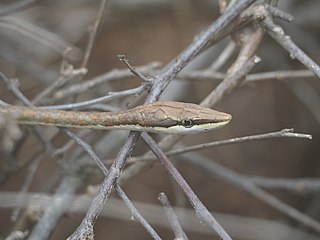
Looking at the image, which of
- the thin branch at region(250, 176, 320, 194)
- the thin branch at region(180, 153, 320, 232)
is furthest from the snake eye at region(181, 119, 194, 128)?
the thin branch at region(250, 176, 320, 194)

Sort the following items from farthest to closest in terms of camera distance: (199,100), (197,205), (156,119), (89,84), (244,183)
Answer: (199,100) → (244,183) → (89,84) → (156,119) → (197,205)

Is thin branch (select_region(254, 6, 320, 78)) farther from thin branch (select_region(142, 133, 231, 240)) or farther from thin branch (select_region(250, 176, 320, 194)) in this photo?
thin branch (select_region(250, 176, 320, 194))

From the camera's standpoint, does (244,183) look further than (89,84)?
Yes

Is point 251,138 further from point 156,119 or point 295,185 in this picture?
point 295,185

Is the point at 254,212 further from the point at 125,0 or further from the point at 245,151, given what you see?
the point at 125,0

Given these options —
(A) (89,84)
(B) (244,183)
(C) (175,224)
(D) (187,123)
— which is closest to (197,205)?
(C) (175,224)

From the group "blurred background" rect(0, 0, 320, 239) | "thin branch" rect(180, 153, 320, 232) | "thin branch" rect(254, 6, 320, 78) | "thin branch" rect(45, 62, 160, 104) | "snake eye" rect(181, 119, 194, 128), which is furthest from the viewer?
"blurred background" rect(0, 0, 320, 239)

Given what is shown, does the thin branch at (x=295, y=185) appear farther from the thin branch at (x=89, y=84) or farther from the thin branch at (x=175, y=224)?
the thin branch at (x=175, y=224)

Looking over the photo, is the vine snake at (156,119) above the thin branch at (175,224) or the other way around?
above

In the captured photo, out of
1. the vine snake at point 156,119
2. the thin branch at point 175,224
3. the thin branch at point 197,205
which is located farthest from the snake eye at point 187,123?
the thin branch at point 175,224
